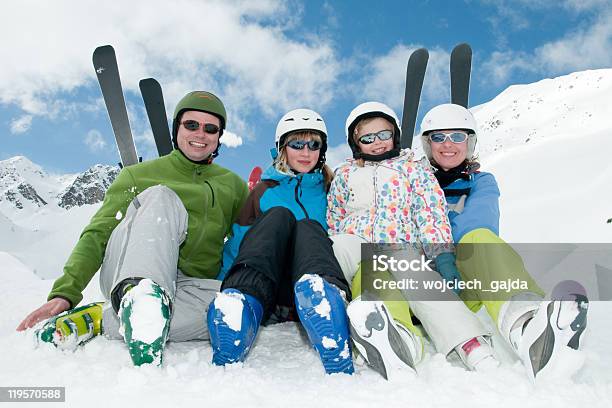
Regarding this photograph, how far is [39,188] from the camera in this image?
161 meters

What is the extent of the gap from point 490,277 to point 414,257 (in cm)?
36

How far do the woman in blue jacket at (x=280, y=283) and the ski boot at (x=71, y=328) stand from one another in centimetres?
74

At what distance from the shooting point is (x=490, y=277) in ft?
Answer: 6.74

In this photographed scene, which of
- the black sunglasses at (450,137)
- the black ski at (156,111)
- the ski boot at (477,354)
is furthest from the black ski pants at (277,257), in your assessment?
the black ski at (156,111)

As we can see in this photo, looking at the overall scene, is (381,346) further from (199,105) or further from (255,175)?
(255,175)

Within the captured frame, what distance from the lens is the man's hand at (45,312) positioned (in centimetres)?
209

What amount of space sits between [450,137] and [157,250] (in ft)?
6.99

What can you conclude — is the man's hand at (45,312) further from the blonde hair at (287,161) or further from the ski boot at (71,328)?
the blonde hair at (287,161)

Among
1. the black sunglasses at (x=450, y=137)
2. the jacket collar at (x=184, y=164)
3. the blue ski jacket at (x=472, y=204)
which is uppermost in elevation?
the black sunglasses at (x=450, y=137)

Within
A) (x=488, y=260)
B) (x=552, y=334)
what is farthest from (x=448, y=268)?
(x=552, y=334)

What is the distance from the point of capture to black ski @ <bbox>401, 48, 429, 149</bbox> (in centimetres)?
608

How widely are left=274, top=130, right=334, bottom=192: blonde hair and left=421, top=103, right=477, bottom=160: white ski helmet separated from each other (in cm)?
75

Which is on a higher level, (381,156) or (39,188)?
(39,188)

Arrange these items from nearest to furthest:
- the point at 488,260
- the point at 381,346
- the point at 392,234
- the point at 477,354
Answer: the point at 381,346 → the point at 477,354 → the point at 488,260 → the point at 392,234
